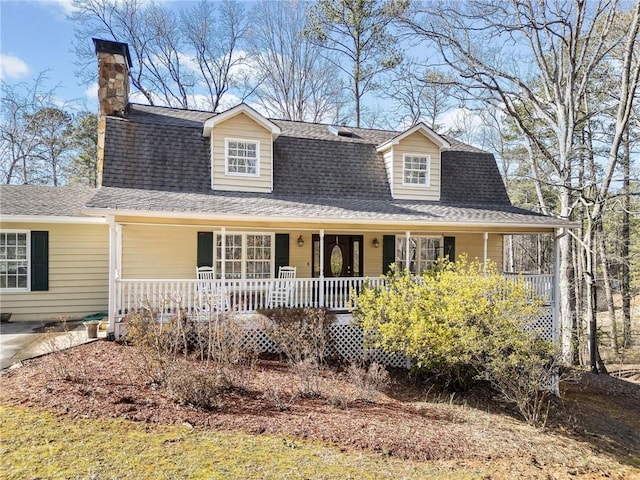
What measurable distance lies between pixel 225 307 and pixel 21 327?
480 centimetres

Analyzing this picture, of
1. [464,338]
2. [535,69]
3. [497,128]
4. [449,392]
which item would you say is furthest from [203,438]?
[497,128]

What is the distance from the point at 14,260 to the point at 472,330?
1104cm

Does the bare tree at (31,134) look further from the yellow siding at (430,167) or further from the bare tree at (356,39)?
the yellow siding at (430,167)

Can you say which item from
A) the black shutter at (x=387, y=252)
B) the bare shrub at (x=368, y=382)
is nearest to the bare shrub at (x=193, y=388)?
the bare shrub at (x=368, y=382)

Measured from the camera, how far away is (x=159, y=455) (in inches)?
161

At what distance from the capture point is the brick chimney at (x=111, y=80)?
11.5 meters

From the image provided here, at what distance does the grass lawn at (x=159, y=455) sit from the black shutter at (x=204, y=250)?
20.1 feet

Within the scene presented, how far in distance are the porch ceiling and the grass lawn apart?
4.80 metres

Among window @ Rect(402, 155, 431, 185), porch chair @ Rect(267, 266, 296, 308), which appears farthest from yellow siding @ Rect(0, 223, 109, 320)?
window @ Rect(402, 155, 431, 185)

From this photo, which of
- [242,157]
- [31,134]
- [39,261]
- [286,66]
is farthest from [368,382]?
[31,134]

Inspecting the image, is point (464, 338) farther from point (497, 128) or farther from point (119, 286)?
point (497, 128)

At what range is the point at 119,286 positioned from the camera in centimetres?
843

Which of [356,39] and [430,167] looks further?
[356,39]

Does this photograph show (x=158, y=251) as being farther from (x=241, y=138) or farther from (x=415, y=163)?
(x=415, y=163)
